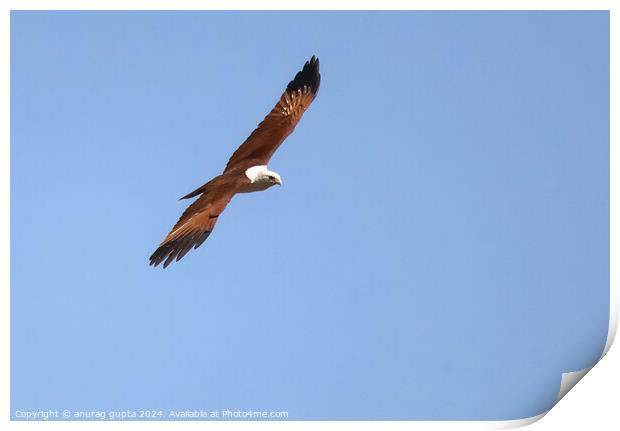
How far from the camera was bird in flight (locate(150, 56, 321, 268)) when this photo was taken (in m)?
2.37

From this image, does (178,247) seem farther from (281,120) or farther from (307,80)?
(307,80)

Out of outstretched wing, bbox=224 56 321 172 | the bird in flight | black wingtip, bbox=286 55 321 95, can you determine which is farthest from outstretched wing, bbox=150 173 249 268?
black wingtip, bbox=286 55 321 95

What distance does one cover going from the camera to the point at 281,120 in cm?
292

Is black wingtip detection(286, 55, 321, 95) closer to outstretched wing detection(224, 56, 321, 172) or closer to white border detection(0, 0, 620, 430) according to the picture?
outstretched wing detection(224, 56, 321, 172)

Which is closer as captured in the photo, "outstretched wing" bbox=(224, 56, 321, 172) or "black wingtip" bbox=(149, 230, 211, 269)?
"black wingtip" bbox=(149, 230, 211, 269)

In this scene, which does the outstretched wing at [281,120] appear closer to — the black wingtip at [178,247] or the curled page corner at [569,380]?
the black wingtip at [178,247]

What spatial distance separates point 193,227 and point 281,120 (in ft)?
2.19

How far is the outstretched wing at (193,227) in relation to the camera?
2355 millimetres
